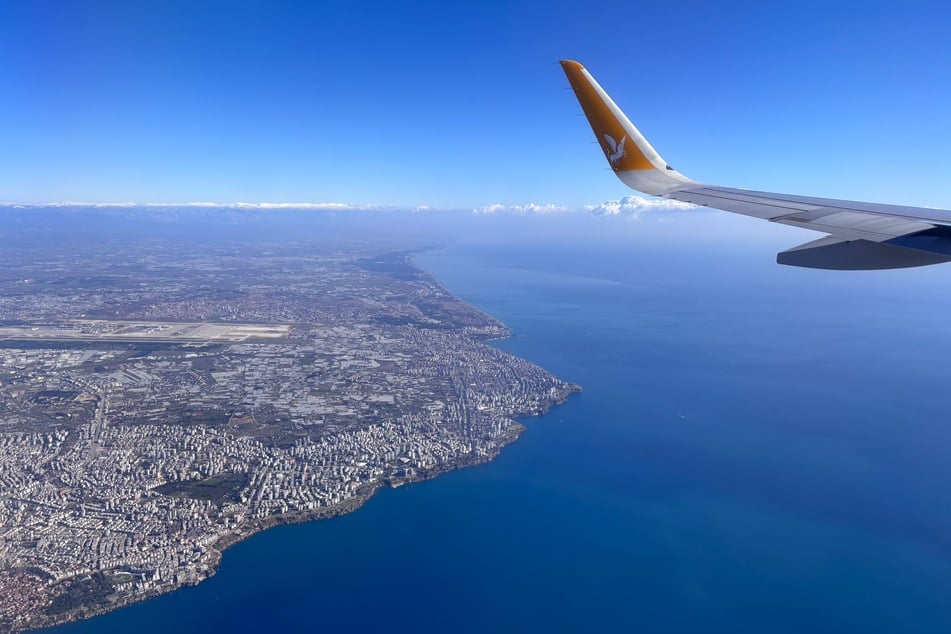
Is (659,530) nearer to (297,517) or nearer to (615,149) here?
(297,517)

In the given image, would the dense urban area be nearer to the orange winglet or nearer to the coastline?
the coastline

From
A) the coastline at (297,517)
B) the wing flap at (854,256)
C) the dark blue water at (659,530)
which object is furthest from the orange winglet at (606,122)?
the coastline at (297,517)

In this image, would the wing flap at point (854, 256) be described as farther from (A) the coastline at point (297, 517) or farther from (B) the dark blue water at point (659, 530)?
(A) the coastline at point (297, 517)

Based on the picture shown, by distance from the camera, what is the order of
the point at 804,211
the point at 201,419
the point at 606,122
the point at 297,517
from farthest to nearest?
A: the point at 201,419 → the point at 297,517 → the point at 606,122 → the point at 804,211

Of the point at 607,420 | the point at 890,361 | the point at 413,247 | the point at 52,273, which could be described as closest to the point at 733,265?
the point at 890,361

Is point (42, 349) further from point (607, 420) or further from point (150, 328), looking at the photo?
point (607, 420)

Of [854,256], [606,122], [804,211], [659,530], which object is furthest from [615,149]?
[659,530]
